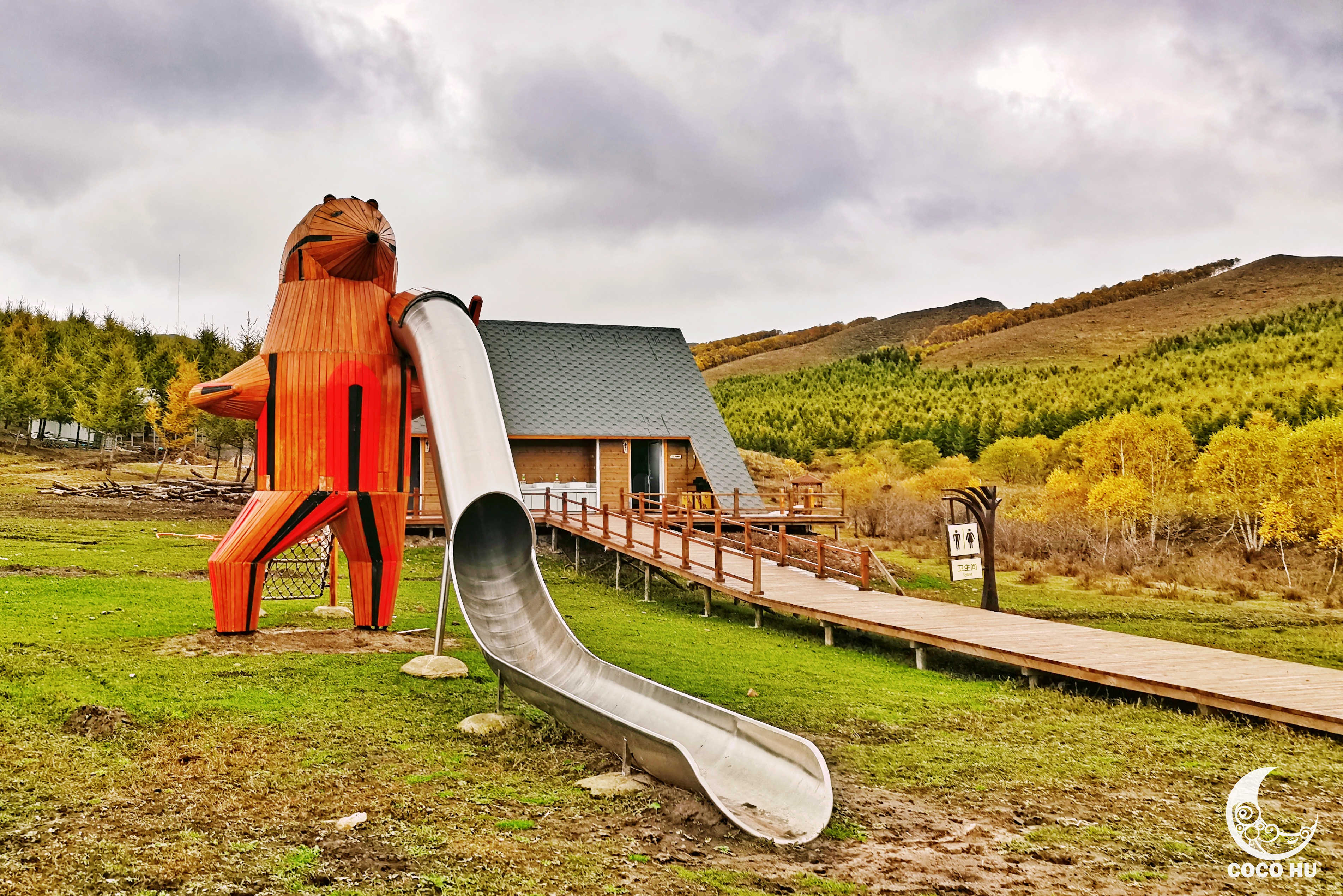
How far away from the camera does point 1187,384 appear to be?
160ft

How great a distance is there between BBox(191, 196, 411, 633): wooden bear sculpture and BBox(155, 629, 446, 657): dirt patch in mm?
247

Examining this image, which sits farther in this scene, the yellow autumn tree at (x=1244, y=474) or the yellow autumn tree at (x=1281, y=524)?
the yellow autumn tree at (x=1244, y=474)

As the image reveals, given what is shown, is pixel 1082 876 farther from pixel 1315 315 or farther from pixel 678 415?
pixel 1315 315

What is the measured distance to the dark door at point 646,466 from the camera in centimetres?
2417

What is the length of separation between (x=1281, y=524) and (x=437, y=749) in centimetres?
2105

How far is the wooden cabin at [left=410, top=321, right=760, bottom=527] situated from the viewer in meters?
23.2

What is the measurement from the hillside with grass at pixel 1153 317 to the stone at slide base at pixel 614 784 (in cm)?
6297

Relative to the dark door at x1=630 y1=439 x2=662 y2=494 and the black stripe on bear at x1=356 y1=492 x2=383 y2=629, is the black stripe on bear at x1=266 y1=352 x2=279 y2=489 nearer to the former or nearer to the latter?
→ the black stripe on bear at x1=356 y1=492 x2=383 y2=629

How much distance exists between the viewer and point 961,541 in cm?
1359

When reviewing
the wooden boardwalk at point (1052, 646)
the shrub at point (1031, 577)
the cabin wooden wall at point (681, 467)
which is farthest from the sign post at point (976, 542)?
the cabin wooden wall at point (681, 467)

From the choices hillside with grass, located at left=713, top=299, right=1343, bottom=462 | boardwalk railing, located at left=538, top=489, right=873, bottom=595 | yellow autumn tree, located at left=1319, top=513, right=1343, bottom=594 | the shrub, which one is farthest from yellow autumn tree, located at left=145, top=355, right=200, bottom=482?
yellow autumn tree, located at left=1319, top=513, right=1343, bottom=594

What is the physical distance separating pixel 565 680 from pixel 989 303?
115m

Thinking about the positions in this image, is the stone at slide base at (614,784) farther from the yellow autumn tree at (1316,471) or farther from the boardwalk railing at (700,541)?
the yellow autumn tree at (1316,471)

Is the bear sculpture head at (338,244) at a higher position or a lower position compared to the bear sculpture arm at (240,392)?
higher
